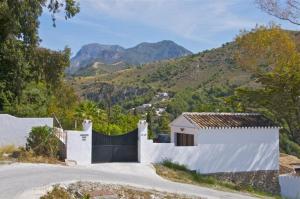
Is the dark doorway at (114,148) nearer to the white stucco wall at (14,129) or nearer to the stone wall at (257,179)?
the white stucco wall at (14,129)

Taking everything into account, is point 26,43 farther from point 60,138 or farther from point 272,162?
point 272,162

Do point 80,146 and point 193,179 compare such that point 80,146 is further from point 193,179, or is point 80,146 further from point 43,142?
point 193,179

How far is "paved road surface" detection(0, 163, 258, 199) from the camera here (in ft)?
57.9

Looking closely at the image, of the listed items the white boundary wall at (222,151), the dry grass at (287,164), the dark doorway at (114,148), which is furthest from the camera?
the dry grass at (287,164)

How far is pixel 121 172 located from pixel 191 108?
5619 cm

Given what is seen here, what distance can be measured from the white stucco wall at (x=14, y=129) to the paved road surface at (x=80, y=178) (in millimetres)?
3691

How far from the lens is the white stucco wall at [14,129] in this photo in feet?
84.8

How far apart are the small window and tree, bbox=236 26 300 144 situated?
901 cm

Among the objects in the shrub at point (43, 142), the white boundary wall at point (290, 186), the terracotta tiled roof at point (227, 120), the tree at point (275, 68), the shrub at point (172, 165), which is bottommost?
the white boundary wall at point (290, 186)

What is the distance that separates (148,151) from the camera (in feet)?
87.0

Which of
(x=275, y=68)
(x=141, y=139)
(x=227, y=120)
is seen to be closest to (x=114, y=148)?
(x=141, y=139)

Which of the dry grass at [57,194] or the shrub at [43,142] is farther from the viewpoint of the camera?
the shrub at [43,142]

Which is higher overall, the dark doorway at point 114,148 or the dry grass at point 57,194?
the dark doorway at point 114,148

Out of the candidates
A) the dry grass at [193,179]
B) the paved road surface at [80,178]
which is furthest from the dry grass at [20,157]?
the dry grass at [193,179]
